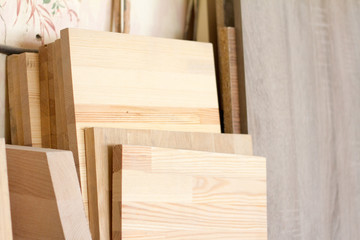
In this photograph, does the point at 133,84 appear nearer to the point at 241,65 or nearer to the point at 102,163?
the point at 102,163

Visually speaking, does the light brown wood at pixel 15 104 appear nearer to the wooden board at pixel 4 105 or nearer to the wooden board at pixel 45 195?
the wooden board at pixel 4 105

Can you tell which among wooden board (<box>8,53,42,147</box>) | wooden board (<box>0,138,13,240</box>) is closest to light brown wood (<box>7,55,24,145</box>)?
wooden board (<box>8,53,42,147</box>)

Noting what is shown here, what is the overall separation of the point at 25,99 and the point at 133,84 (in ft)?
0.84

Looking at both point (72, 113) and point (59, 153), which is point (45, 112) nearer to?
point (72, 113)

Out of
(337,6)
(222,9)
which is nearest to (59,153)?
(222,9)

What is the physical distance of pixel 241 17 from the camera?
1.50 metres

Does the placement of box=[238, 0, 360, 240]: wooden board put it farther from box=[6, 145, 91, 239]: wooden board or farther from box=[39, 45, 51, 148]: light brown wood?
box=[6, 145, 91, 239]: wooden board

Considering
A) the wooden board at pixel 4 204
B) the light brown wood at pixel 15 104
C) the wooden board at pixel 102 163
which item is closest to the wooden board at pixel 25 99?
the light brown wood at pixel 15 104

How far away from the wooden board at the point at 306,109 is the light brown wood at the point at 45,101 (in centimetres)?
54

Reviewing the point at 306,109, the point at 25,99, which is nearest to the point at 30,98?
the point at 25,99

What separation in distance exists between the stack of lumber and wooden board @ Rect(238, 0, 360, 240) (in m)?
0.13

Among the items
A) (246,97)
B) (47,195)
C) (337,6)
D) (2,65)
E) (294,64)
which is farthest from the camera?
(337,6)

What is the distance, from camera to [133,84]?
4.28ft

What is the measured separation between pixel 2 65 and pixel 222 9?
633 mm
